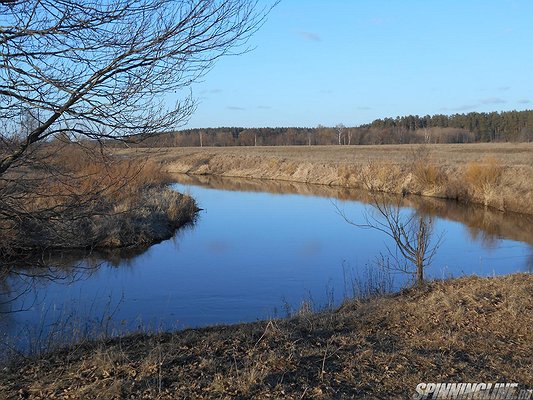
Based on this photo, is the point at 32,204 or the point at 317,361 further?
the point at 32,204

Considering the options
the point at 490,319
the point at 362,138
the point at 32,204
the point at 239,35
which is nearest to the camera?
the point at 239,35

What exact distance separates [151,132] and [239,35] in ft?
3.39

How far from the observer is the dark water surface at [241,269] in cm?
Answer: 980

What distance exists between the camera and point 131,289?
12.0 m

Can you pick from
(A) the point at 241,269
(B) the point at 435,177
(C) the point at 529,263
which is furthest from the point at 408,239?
(B) the point at 435,177

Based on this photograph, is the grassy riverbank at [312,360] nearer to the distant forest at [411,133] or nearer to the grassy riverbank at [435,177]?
the grassy riverbank at [435,177]

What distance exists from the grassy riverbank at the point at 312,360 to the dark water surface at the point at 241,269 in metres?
1.55

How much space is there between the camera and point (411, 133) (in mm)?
94625

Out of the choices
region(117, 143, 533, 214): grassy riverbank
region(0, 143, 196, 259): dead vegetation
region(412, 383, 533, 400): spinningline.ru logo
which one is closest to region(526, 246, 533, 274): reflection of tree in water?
region(117, 143, 533, 214): grassy riverbank

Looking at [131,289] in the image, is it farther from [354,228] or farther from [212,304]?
[354,228]

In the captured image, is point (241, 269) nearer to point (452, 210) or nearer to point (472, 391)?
point (472, 391)

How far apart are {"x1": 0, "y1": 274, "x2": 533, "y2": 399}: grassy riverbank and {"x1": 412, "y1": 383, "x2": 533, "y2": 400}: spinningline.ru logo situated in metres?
0.11

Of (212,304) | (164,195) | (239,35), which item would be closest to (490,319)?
(239,35)

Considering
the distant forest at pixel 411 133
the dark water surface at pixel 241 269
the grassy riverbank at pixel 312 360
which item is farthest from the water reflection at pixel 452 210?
the distant forest at pixel 411 133
